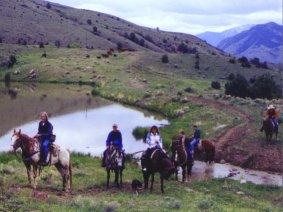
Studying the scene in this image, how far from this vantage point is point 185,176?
24938 millimetres

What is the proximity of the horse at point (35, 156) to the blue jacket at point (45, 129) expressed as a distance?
35 cm

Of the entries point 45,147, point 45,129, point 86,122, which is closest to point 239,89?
point 86,122

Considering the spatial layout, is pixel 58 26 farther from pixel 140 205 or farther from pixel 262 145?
pixel 140 205

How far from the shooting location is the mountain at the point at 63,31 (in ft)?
418

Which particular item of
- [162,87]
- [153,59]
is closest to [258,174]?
[162,87]

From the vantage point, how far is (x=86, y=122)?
4731cm

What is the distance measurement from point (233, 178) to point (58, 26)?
121675mm

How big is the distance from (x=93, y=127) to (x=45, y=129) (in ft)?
80.1

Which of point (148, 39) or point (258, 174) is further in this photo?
point (148, 39)

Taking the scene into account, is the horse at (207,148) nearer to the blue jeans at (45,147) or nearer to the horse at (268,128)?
the horse at (268,128)

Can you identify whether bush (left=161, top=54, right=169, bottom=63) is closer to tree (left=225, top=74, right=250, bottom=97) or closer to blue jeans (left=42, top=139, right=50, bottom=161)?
tree (left=225, top=74, right=250, bottom=97)

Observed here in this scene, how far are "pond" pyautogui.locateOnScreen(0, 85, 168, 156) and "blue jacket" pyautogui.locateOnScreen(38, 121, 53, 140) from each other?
12.3m

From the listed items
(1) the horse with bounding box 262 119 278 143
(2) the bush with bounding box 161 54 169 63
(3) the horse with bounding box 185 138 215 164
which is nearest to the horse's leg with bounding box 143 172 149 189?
(3) the horse with bounding box 185 138 215 164

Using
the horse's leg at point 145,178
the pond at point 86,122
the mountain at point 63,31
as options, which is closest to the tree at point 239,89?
the pond at point 86,122
